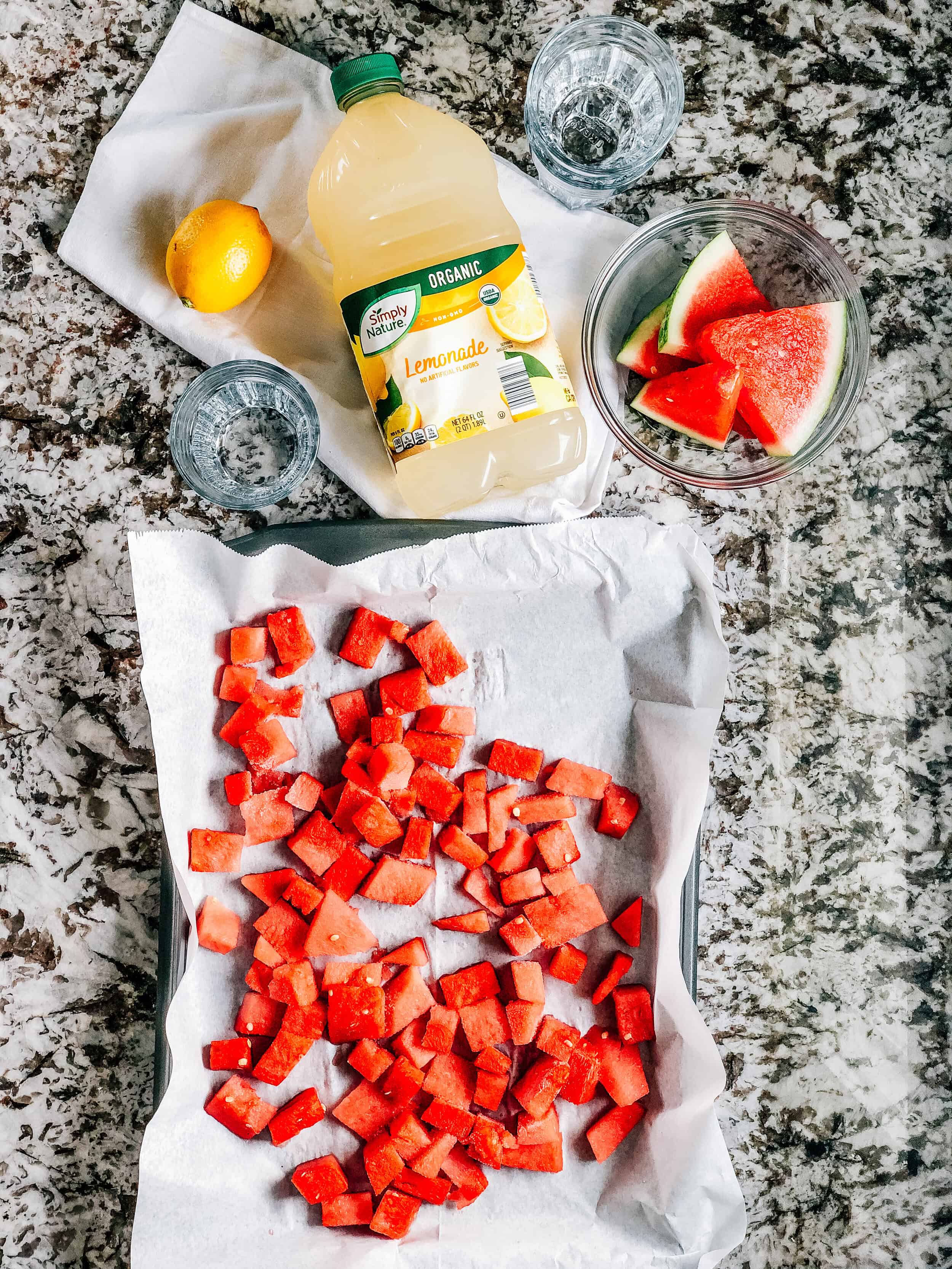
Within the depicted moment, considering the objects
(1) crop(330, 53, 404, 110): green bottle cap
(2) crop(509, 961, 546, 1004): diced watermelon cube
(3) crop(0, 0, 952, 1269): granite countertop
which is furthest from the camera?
(3) crop(0, 0, 952, 1269): granite countertop

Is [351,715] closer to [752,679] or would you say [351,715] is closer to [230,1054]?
[230,1054]

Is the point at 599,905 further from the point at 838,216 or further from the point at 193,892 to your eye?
the point at 838,216

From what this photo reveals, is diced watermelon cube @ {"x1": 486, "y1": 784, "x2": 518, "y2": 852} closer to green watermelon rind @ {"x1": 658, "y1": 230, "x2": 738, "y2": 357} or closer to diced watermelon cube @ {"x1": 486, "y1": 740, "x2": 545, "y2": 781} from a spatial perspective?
diced watermelon cube @ {"x1": 486, "y1": 740, "x2": 545, "y2": 781}

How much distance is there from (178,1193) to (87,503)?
108 cm

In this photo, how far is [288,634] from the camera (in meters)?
1.52

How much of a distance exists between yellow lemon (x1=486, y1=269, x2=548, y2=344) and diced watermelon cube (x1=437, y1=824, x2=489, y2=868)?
764 millimetres

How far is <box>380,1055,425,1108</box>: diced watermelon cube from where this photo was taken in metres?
1.51

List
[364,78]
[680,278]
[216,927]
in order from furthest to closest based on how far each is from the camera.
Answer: [680,278] → [216,927] → [364,78]

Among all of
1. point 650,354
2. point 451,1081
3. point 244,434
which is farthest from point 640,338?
point 451,1081

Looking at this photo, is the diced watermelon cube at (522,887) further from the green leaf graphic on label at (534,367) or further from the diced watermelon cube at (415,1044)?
the green leaf graphic on label at (534,367)

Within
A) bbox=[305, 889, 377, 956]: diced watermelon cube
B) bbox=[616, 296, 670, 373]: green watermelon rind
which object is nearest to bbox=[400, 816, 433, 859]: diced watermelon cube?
bbox=[305, 889, 377, 956]: diced watermelon cube

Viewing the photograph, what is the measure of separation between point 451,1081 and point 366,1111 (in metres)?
0.14

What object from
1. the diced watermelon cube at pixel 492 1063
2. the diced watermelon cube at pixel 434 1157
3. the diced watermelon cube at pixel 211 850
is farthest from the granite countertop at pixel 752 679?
the diced watermelon cube at pixel 434 1157

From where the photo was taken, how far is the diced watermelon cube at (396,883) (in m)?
1.52
